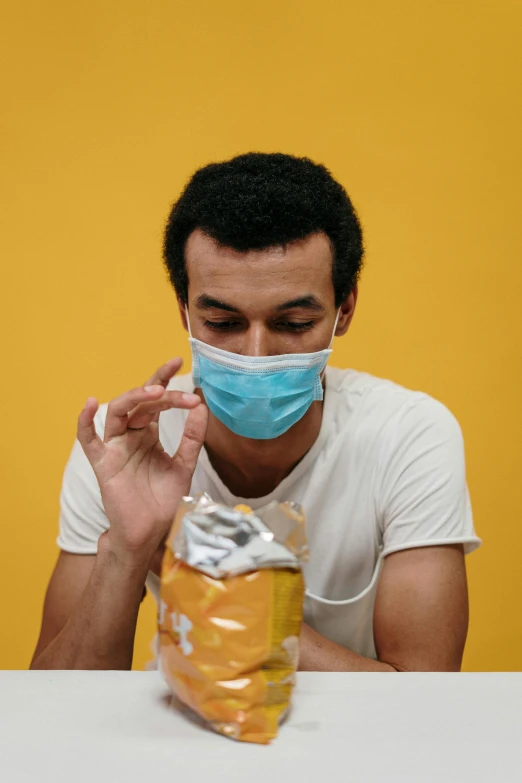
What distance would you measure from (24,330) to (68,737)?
1.60m

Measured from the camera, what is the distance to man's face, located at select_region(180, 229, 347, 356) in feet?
3.68

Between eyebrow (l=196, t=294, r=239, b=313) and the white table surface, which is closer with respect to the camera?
the white table surface

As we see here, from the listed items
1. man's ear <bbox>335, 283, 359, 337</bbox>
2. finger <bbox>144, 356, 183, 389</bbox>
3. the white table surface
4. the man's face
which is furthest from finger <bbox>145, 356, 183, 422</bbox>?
the white table surface

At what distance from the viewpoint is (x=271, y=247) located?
1.14 m

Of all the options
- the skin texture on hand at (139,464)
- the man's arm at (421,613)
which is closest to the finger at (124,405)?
the skin texture on hand at (139,464)

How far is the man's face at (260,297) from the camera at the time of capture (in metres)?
1.12

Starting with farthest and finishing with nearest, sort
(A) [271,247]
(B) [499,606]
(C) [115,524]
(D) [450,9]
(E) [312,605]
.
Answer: (B) [499,606], (D) [450,9], (E) [312,605], (A) [271,247], (C) [115,524]

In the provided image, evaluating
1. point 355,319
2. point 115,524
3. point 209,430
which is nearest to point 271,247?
point 209,430

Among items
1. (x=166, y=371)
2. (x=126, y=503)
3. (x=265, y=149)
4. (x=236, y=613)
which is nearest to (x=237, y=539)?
(x=236, y=613)

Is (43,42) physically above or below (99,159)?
above

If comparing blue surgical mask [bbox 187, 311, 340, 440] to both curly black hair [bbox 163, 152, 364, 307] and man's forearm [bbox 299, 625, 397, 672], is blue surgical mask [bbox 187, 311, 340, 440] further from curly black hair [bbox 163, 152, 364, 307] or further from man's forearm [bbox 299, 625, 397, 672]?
man's forearm [bbox 299, 625, 397, 672]

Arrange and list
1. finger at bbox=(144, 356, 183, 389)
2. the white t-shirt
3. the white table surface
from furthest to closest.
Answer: the white t-shirt, finger at bbox=(144, 356, 183, 389), the white table surface

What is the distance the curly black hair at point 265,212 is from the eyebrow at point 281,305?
0.26ft

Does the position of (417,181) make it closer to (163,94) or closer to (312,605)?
(163,94)
